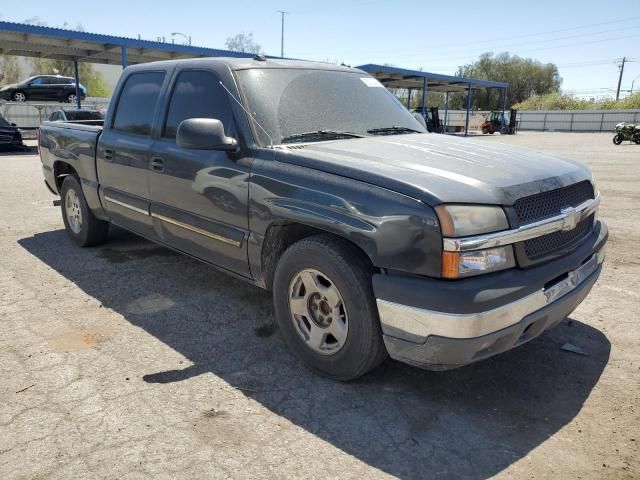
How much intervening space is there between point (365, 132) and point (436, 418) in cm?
205

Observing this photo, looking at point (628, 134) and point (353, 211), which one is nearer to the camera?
point (353, 211)

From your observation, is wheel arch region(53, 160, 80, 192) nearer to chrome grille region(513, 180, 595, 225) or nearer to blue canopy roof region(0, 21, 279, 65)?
chrome grille region(513, 180, 595, 225)

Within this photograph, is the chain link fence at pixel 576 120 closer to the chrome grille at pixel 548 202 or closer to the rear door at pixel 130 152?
the chrome grille at pixel 548 202

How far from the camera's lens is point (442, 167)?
2914 millimetres

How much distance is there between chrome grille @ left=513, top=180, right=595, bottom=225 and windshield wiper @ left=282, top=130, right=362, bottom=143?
1355 mm

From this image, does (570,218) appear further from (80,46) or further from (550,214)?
(80,46)

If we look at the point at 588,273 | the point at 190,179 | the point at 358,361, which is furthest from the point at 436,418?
the point at 190,179

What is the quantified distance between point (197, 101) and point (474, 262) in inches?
98.6

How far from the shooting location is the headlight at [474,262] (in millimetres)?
2490

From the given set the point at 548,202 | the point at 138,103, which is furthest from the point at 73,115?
the point at 548,202

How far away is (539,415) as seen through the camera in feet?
9.27

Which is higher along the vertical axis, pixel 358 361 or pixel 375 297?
pixel 375 297

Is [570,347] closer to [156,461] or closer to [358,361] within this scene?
[358,361]

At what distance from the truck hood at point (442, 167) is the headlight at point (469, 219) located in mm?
40
